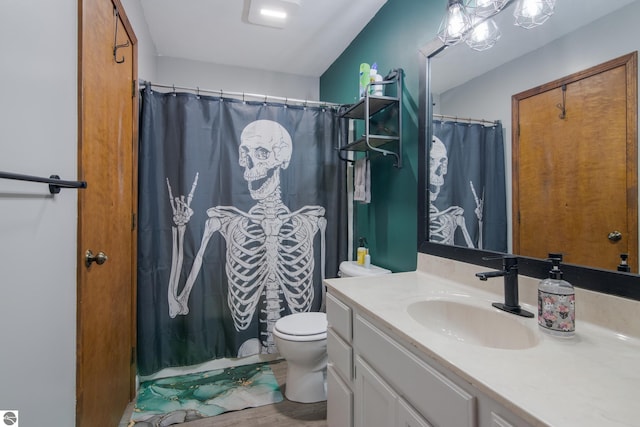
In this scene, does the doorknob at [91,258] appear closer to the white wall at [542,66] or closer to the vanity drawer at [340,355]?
the vanity drawer at [340,355]

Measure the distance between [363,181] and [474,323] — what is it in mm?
1181

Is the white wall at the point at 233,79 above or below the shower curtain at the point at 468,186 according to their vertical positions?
above

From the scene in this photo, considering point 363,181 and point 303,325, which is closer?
point 303,325

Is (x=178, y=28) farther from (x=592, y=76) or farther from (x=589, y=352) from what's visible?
(x=589, y=352)

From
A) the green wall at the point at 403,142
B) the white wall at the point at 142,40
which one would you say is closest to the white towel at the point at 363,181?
the green wall at the point at 403,142

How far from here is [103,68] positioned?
128cm

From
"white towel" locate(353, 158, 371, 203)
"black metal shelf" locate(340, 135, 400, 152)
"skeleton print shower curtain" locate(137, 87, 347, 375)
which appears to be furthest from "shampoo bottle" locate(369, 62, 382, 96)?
"skeleton print shower curtain" locate(137, 87, 347, 375)

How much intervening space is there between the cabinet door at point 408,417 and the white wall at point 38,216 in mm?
969

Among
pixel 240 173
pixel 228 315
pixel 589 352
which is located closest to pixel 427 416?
pixel 589 352

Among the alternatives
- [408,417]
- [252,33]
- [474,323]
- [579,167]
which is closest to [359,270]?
[474,323]

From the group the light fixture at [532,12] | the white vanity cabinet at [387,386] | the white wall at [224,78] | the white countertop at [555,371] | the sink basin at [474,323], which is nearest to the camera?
the white countertop at [555,371]

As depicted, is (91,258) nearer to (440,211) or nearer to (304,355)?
(304,355)

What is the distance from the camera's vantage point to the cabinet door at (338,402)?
117cm

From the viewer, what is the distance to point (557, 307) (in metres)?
0.80
